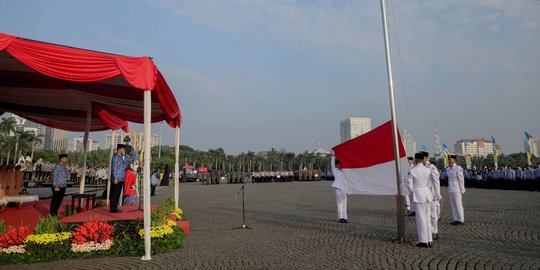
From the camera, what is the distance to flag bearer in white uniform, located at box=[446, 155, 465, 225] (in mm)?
9312

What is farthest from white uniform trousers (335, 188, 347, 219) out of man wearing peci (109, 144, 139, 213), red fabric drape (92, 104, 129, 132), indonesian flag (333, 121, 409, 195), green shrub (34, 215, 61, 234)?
red fabric drape (92, 104, 129, 132)

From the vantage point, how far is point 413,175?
718 centimetres

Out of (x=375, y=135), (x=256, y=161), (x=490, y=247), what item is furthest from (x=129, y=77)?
(x=256, y=161)

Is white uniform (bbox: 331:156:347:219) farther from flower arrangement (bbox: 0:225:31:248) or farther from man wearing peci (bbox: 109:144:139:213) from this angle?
flower arrangement (bbox: 0:225:31:248)

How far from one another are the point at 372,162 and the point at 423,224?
223 cm

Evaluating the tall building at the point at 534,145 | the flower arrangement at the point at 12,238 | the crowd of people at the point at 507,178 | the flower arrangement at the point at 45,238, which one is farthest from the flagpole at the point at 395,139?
the tall building at the point at 534,145

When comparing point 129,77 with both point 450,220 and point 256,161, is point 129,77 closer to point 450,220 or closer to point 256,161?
point 450,220

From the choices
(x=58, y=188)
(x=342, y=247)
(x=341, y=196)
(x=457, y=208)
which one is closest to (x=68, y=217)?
(x=58, y=188)

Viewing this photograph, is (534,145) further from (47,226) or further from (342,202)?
(47,226)

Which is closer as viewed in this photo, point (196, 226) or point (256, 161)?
point (196, 226)

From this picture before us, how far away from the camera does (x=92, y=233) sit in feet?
20.7

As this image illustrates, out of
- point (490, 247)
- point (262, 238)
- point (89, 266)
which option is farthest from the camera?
point (262, 238)

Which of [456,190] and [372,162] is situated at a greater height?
[372,162]

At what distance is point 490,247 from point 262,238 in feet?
15.2
